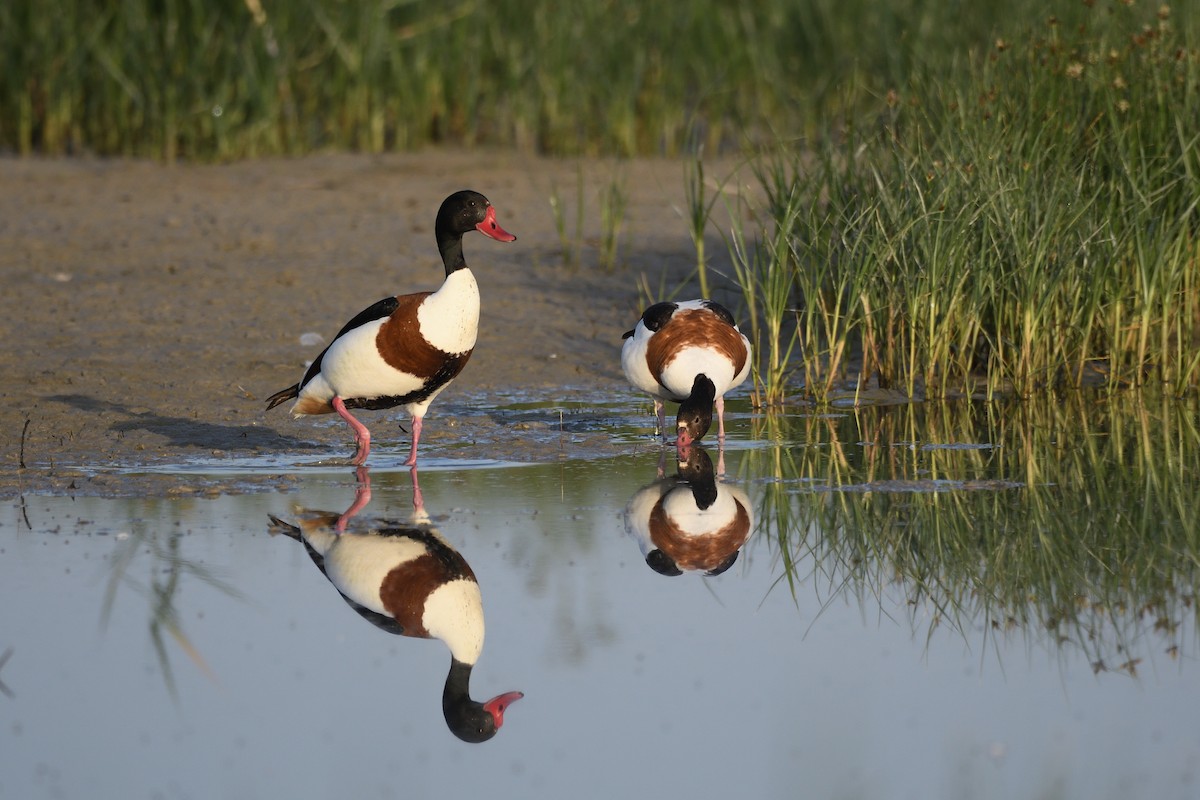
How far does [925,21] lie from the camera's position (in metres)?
13.8

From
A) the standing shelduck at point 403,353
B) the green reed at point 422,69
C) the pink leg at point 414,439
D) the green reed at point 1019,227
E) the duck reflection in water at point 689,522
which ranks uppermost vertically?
the green reed at point 422,69

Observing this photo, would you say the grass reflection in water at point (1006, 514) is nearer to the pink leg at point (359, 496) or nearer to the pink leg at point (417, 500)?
the pink leg at point (417, 500)

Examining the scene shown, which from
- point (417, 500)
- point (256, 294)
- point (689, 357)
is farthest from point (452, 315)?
point (256, 294)

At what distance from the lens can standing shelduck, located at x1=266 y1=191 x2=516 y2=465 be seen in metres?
6.70

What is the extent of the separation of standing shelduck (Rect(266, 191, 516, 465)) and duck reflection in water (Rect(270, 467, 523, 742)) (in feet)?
2.40

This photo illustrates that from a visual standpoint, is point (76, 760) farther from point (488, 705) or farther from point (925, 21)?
point (925, 21)

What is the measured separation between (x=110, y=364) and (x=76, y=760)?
5153 mm

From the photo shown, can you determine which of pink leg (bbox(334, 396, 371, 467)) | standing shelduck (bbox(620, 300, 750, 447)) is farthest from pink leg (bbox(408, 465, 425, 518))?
standing shelduck (bbox(620, 300, 750, 447))

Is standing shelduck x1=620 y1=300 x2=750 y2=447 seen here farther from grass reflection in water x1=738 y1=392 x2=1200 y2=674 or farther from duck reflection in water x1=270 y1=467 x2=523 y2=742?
duck reflection in water x1=270 y1=467 x2=523 y2=742

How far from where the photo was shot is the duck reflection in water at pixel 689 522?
552 cm

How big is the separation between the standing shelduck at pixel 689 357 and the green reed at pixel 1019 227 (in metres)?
0.51

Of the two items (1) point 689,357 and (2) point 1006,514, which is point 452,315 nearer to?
(1) point 689,357

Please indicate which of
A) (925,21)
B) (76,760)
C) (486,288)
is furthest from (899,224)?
(925,21)

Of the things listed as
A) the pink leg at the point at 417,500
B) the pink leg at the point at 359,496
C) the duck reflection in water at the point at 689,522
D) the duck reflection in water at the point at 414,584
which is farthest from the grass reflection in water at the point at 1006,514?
the pink leg at the point at 359,496
